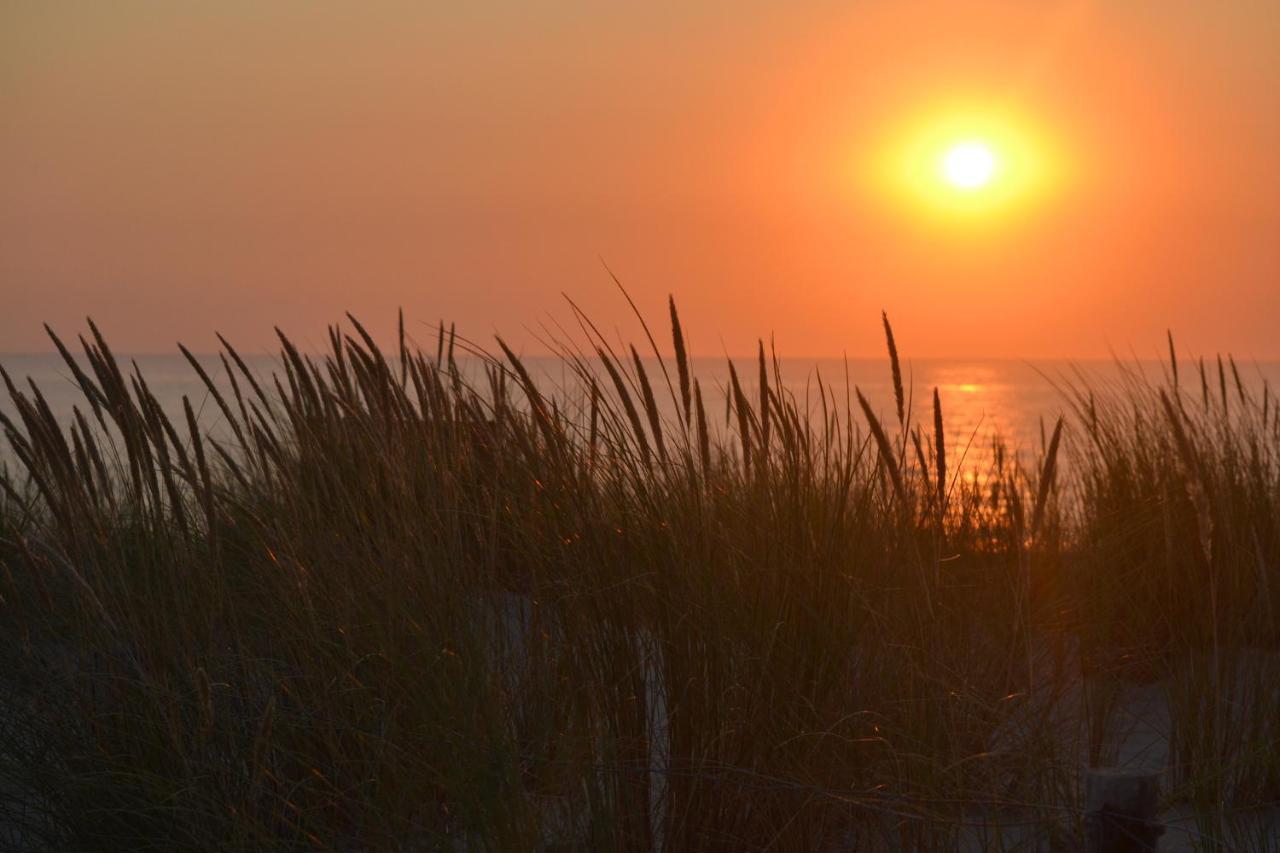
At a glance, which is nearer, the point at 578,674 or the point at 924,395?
the point at 578,674

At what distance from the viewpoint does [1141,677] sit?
3.73 m

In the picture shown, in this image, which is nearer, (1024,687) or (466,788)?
(466,788)

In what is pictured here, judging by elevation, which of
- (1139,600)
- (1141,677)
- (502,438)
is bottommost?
(1141,677)

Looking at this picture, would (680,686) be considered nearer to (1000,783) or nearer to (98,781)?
(1000,783)

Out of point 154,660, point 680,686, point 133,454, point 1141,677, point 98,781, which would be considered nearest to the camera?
point 680,686

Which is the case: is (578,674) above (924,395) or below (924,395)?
below

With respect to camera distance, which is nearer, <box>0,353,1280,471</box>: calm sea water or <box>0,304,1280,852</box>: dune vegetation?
<box>0,304,1280,852</box>: dune vegetation

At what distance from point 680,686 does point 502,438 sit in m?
0.87

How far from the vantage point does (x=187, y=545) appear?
2.59 m

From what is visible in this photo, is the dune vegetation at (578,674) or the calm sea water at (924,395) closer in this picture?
the dune vegetation at (578,674)

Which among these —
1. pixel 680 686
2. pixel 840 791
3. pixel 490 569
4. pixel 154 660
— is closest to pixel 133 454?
pixel 154 660

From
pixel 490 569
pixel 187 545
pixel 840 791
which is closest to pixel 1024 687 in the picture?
pixel 840 791

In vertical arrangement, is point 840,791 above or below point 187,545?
below

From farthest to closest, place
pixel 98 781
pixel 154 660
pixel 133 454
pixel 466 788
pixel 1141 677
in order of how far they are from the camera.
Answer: pixel 1141 677, pixel 133 454, pixel 154 660, pixel 98 781, pixel 466 788
